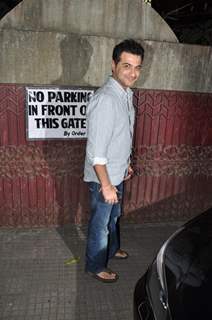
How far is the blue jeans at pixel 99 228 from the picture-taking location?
282 centimetres

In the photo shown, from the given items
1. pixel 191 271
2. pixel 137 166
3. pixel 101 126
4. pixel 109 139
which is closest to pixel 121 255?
pixel 137 166

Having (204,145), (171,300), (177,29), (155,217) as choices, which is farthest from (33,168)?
(177,29)

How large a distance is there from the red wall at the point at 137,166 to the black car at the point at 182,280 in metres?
1.69

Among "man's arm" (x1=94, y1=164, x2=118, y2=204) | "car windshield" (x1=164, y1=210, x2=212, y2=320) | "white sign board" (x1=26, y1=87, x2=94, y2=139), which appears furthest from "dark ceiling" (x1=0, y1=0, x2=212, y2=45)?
"car windshield" (x1=164, y1=210, x2=212, y2=320)

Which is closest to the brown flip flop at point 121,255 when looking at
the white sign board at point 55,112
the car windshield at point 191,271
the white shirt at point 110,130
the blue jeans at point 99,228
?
the blue jeans at point 99,228

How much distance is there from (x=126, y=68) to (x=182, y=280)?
1.52 meters

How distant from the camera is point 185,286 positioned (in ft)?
5.89

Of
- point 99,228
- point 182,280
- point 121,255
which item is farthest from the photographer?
point 121,255

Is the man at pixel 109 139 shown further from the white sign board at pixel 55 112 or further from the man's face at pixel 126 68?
the white sign board at pixel 55 112

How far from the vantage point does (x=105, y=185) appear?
257 centimetres

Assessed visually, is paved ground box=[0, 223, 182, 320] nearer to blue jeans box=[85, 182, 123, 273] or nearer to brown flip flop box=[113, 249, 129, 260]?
brown flip flop box=[113, 249, 129, 260]

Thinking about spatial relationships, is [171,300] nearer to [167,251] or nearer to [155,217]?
[167,251]

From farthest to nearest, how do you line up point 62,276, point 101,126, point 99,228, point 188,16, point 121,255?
point 188,16, point 121,255, point 62,276, point 99,228, point 101,126

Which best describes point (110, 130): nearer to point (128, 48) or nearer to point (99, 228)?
point (128, 48)
